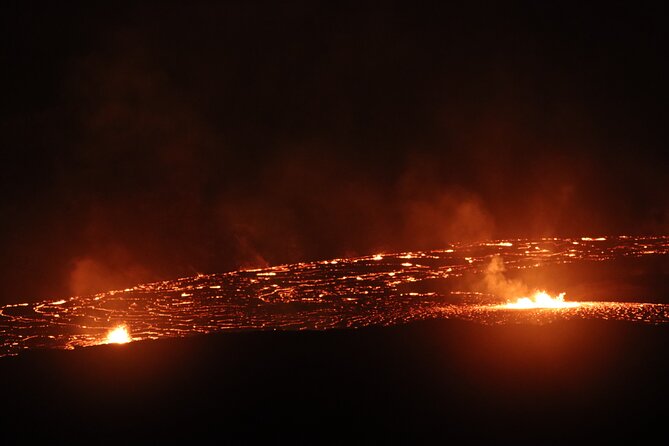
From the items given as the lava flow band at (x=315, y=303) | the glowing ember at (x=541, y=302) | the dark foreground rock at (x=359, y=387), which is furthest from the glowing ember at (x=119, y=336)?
the glowing ember at (x=541, y=302)

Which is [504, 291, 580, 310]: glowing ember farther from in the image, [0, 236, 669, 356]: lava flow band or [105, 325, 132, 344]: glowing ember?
[105, 325, 132, 344]: glowing ember

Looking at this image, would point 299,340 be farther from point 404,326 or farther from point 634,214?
point 634,214

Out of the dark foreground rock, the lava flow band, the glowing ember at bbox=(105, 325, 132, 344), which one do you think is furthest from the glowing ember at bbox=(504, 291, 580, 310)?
the glowing ember at bbox=(105, 325, 132, 344)

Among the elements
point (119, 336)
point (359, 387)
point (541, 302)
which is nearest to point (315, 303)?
point (119, 336)

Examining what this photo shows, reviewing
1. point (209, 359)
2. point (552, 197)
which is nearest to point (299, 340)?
point (209, 359)

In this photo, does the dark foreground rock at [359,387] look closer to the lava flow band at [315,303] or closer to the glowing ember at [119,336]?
the glowing ember at [119,336]

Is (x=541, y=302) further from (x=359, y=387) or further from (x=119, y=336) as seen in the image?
(x=119, y=336)
